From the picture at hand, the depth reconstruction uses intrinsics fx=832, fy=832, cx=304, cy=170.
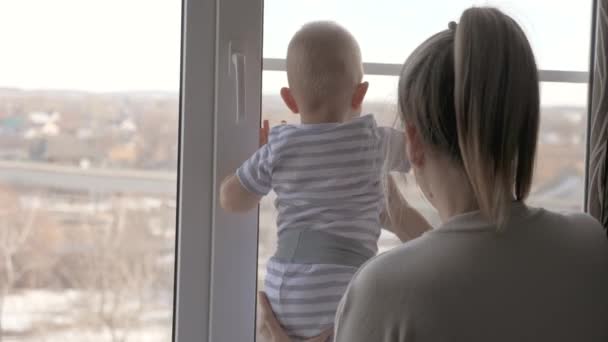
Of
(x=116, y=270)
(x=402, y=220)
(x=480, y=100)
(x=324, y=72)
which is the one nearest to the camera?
(x=480, y=100)

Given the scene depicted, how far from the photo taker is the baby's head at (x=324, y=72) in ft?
5.01

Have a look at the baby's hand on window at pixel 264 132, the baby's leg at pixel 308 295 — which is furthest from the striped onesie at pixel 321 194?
the baby's hand on window at pixel 264 132

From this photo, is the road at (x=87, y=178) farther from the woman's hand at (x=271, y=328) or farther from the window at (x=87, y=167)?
the woman's hand at (x=271, y=328)

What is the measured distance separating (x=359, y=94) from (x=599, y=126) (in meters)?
0.49

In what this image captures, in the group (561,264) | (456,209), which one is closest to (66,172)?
(456,209)

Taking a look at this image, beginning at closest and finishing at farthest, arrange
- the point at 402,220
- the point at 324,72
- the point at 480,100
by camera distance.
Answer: the point at 480,100 < the point at 324,72 < the point at 402,220

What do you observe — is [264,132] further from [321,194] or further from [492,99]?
[492,99]

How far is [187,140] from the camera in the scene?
1681 mm

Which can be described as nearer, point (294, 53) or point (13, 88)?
point (294, 53)

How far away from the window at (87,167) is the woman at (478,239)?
771 mm

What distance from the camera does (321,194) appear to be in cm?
155

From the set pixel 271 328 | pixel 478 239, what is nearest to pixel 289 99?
pixel 271 328

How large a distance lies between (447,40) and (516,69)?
3.8 inches

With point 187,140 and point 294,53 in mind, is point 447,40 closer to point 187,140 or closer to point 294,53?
point 294,53
